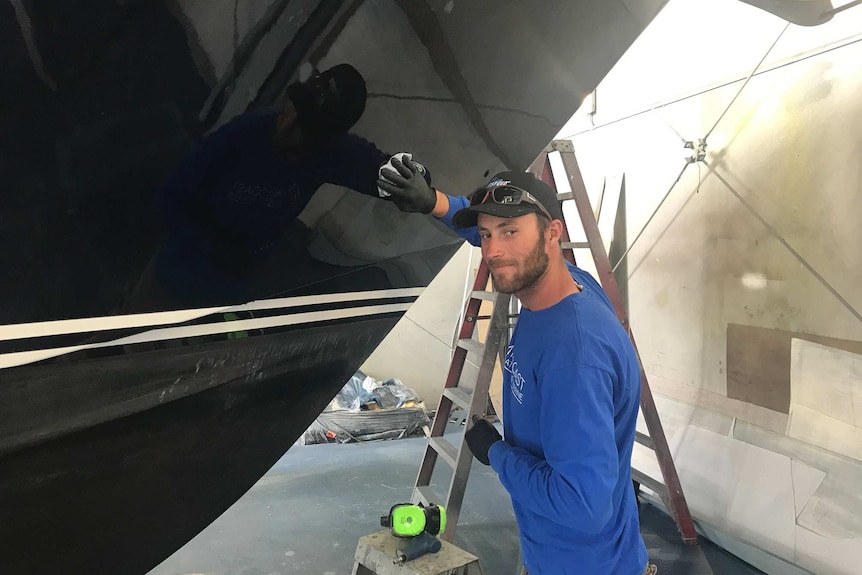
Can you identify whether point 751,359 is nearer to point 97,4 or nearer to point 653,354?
point 653,354

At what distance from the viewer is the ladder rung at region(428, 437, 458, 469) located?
1.89m

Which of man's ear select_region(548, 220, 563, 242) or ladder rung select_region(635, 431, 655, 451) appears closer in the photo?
man's ear select_region(548, 220, 563, 242)

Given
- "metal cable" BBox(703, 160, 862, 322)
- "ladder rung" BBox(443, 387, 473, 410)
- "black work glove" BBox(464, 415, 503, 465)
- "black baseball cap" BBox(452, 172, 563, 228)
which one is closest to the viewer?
"black baseball cap" BBox(452, 172, 563, 228)

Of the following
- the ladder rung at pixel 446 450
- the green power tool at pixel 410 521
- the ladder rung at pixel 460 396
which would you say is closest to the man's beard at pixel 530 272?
the green power tool at pixel 410 521

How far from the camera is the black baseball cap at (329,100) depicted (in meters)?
0.92

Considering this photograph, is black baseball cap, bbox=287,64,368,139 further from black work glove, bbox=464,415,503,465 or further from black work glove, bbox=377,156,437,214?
black work glove, bbox=464,415,503,465

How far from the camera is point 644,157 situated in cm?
274

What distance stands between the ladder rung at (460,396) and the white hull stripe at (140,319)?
733 millimetres

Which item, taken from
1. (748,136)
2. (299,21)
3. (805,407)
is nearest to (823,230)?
(748,136)

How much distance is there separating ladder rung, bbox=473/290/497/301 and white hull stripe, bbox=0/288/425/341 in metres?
0.71

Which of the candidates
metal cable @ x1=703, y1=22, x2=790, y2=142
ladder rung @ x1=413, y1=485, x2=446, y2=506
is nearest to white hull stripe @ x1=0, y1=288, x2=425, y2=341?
ladder rung @ x1=413, y1=485, x2=446, y2=506

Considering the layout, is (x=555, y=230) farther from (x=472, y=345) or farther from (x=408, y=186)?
(x=472, y=345)

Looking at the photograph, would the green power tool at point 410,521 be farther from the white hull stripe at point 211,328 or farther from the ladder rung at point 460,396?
the white hull stripe at point 211,328

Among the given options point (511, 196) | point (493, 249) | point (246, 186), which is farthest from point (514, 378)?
point (246, 186)
